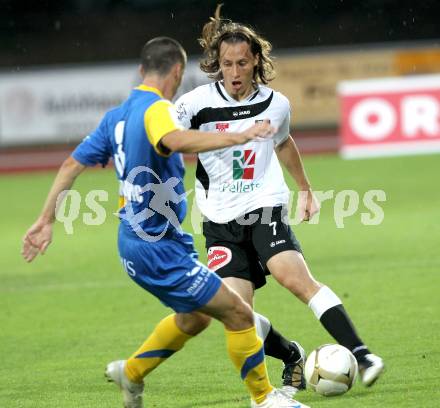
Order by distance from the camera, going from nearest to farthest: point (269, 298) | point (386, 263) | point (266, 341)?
point (266, 341) → point (269, 298) → point (386, 263)

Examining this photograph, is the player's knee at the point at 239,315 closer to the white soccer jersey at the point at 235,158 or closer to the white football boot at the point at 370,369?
the white football boot at the point at 370,369

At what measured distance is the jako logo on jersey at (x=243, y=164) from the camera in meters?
6.36

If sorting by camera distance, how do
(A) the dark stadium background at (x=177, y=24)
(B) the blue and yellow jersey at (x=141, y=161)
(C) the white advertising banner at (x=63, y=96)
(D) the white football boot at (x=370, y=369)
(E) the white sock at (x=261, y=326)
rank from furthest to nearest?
1. (A) the dark stadium background at (x=177, y=24)
2. (C) the white advertising banner at (x=63, y=96)
3. (E) the white sock at (x=261, y=326)
4. (D) the white football boot at (x=370, y=369)
5. (B) the blue and yellow jersey at (x=141, y=161)

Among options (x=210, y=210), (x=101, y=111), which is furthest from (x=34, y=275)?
(x=101, y=111)

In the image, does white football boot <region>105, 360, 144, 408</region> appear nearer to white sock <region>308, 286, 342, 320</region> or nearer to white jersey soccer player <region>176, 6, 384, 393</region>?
white jersey soccer player <region>176, 6, 384, 393</region>

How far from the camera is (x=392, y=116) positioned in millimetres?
19328

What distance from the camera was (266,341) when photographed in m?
6.31

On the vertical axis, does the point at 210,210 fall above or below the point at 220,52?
below

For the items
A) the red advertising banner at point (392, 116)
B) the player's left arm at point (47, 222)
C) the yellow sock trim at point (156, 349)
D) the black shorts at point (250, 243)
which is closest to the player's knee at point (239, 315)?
the yellow sock trim at point (156, 349)

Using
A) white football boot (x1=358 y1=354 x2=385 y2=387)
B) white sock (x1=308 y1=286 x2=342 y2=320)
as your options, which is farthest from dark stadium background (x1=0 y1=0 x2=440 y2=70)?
white football boot (x1=358 y1=354 x2=385 y2=387)

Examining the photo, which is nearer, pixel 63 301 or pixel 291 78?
pixel 63 301

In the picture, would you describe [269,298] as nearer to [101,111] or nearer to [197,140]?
[197,140]

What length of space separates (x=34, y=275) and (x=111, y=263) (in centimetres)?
90

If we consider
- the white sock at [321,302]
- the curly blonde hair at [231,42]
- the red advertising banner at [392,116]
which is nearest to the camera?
the white sock at [321,302]
